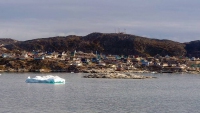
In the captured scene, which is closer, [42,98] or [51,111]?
[51,111]

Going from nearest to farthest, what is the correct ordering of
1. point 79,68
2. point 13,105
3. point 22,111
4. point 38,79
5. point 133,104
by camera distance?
point 22,111 → point 13,105 → point 133,104 → point 38,79 → point 79,68

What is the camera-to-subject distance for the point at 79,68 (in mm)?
128375

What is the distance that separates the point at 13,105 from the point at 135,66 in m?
105

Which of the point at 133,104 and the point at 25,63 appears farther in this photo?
the point at 25,63

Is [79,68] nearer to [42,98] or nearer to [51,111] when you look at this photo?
[42,98]

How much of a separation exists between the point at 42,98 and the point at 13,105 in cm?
666

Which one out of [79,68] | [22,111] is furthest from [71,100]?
[79,68]

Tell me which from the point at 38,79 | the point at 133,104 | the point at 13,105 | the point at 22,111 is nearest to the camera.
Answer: the point at 22,111

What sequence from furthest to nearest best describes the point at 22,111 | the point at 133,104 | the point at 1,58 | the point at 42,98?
1. the point at 1,58
2. the point at 42,98
3. the point at 133,104
4. the point at 22,111

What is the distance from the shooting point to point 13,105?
3784 centimetres

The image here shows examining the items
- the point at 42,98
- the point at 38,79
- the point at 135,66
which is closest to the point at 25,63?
the point at 135,66

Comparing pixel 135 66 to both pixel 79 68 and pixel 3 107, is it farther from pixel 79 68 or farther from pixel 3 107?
pixel 3 107

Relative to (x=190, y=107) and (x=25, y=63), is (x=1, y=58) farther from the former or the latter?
(x=190, y=107)

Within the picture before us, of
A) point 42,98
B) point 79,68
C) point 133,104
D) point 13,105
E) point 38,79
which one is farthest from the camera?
point 79,68
